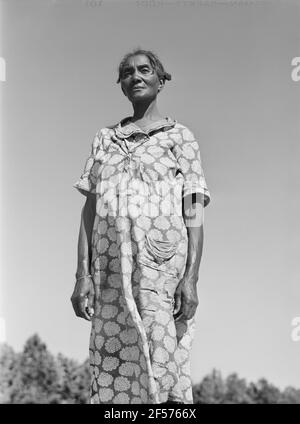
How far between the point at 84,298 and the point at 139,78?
5.19 feet

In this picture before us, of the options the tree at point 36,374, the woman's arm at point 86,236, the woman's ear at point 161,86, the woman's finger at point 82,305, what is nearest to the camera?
the woman's finger at point 82,305

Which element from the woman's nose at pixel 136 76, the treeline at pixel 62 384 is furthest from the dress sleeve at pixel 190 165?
the treeline at pixel 62 384

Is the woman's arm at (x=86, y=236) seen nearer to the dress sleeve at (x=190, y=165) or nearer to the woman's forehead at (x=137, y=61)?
the dress sleeve at (x=190, y=165)

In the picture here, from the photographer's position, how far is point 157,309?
4059mm

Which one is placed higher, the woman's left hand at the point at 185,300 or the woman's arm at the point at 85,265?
the woman's arm at the point at 85,265

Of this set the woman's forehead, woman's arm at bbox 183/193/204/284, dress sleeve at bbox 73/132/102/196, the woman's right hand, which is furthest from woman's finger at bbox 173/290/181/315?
the woman's forehead

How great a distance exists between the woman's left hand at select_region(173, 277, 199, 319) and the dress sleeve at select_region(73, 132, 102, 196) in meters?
0.94

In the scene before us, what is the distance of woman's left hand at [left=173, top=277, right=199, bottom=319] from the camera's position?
4152 mm

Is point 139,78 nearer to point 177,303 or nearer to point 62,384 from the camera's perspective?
point 177,303

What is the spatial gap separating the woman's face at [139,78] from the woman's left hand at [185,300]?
1.36m

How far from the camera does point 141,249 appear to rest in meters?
4.18

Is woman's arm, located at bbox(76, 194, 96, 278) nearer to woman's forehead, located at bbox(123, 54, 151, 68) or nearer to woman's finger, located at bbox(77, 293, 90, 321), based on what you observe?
woman's finger, located at bbox(77, 293, 90, 321)

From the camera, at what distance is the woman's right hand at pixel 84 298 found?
14.0ft
